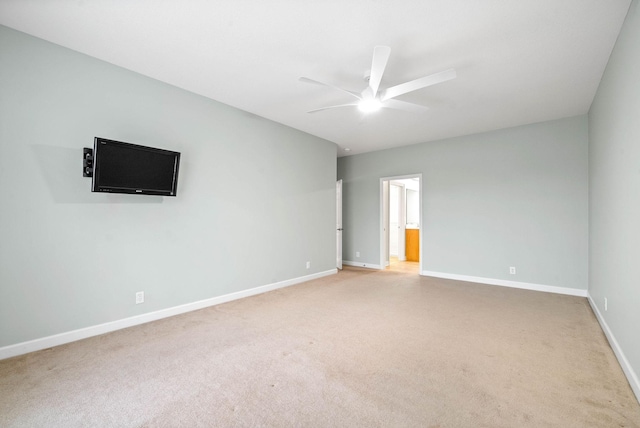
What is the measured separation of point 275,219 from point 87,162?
2525 millimetres

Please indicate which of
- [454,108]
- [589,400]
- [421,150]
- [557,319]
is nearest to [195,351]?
[589,400]

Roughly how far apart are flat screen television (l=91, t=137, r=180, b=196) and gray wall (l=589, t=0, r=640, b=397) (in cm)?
396

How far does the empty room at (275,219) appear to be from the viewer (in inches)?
77.6

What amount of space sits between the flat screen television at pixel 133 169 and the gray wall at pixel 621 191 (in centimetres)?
396

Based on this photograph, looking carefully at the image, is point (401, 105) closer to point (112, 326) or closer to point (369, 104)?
point (369, 104)

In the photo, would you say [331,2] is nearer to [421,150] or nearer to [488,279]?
[421,150]

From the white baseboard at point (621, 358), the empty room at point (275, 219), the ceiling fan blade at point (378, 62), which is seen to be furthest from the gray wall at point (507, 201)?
the ceiling fan blade at point (378, 62)

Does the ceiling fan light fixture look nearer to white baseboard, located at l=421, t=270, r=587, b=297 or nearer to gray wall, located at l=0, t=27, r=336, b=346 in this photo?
gray wall, located at l=0, t=27, r=336, b=346

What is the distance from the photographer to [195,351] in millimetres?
2553

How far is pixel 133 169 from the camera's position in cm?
291

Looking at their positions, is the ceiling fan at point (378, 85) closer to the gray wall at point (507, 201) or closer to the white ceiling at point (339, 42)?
the white ceiling at point (339, 42)

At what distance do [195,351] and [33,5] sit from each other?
2968mm

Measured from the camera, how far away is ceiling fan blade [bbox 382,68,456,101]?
243cm

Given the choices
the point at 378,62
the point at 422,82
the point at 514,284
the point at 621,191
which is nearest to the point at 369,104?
the point at 422,82
